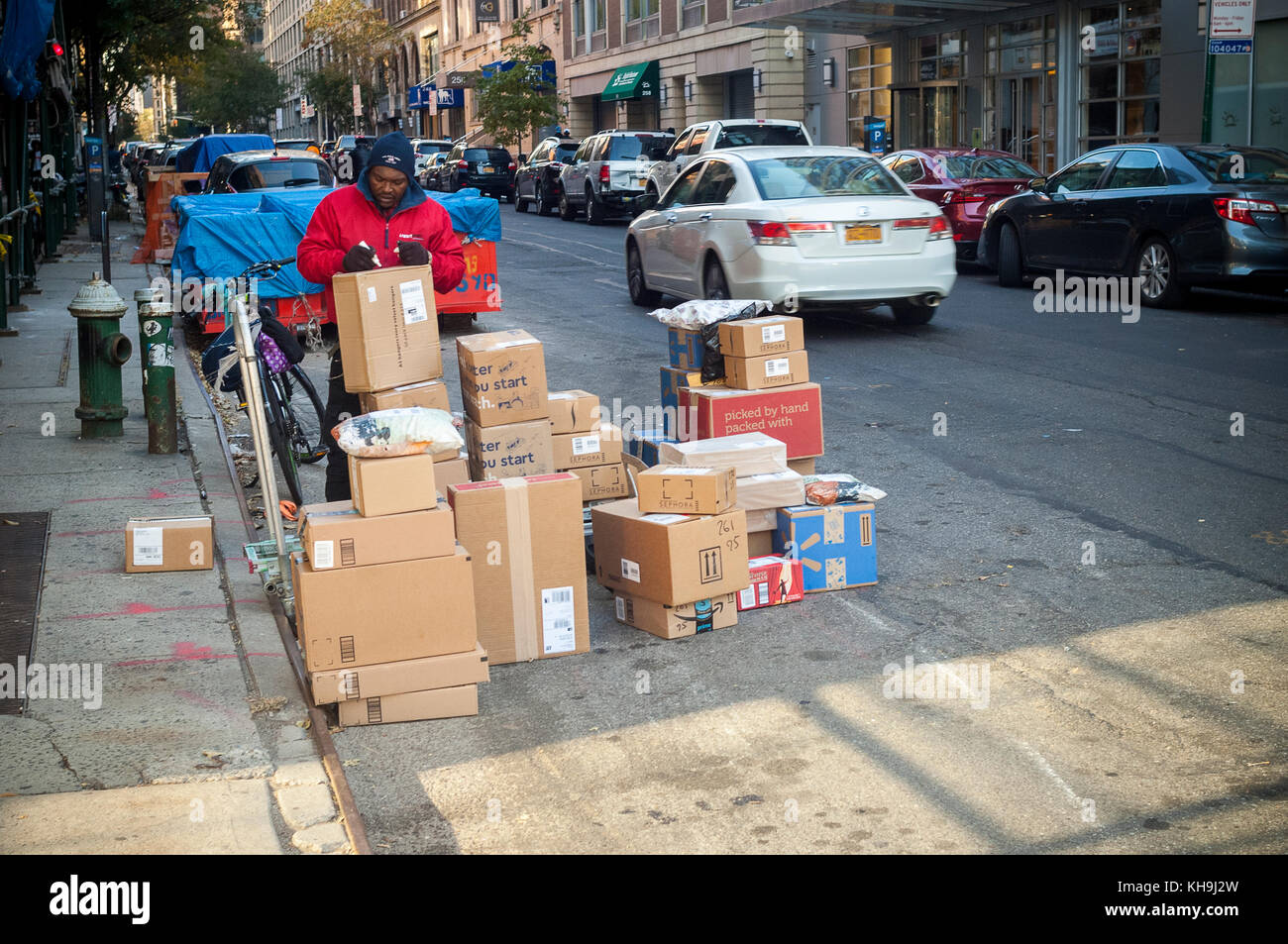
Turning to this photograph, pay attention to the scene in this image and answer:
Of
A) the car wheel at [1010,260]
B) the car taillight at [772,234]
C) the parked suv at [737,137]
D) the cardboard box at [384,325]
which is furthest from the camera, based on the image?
the parked suv at [737,137]

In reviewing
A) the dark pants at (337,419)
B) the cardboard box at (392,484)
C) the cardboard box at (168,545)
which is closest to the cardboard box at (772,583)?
the cardboard box at (392,484)

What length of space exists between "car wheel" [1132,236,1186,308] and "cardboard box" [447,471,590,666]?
36.3 feet

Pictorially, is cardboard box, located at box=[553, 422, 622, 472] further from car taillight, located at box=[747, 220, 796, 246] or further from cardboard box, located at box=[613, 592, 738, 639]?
car taillight, located at box=[747, 220, 796, 246]

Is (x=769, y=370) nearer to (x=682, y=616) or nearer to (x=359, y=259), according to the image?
(x=682, y=616)

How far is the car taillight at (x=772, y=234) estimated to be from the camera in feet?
40.6

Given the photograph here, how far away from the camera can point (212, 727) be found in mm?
4750

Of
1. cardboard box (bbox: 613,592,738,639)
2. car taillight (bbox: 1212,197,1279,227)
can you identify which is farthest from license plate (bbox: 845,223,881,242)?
cardboard box (bbox: 613,592,738,639)

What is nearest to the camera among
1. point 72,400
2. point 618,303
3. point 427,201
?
point 427,201

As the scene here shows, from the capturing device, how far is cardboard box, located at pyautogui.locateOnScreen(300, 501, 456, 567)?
15.9 ft

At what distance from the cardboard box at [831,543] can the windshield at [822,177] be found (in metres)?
7.05

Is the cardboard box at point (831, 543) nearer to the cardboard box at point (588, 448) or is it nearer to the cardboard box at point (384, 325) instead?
the cardboard box at point (588, 448)

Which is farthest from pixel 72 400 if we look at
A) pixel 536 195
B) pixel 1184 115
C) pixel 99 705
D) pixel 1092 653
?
pixel 536 195

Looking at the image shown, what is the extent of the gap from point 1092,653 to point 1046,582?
2.90ft

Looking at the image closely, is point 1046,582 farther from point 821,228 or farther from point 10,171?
point 10,171
